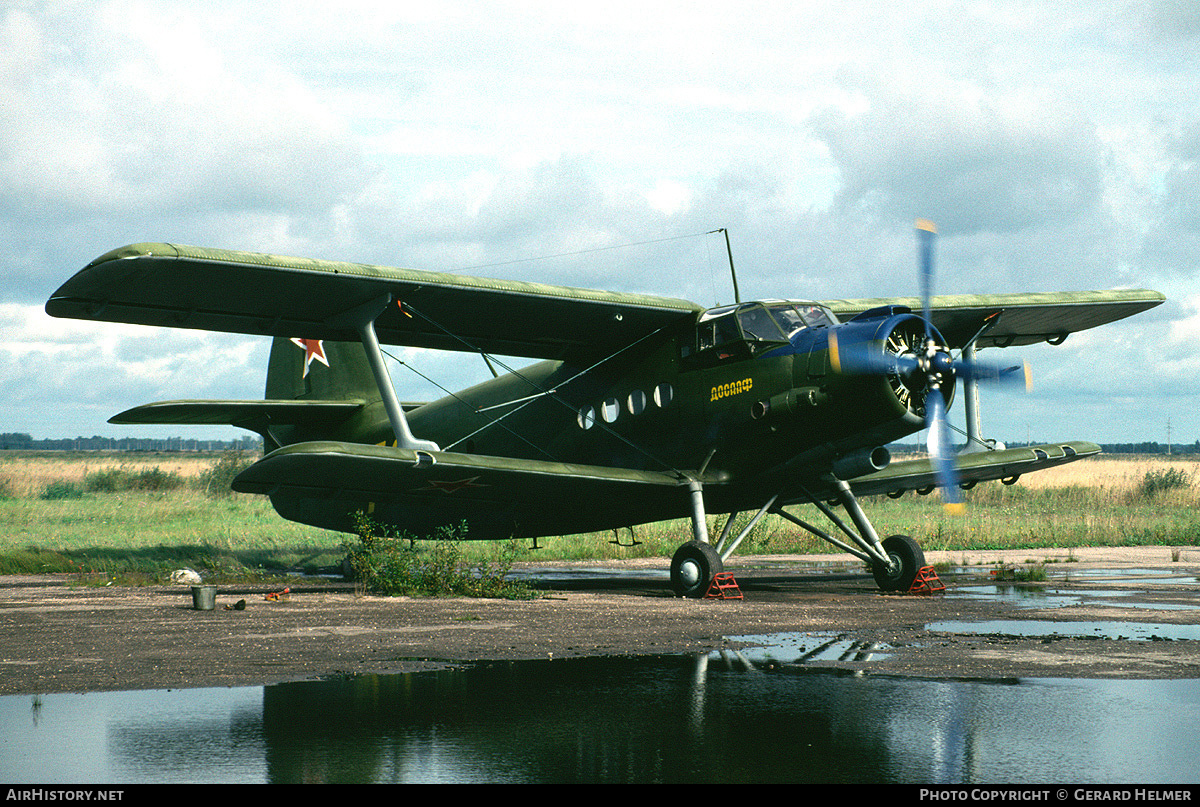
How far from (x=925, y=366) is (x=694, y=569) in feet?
12.2

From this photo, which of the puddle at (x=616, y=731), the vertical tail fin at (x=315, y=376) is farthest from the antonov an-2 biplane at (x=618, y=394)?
the puddle at (x=616, y=731)

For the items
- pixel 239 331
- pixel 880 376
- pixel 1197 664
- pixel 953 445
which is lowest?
pixel 1197 664

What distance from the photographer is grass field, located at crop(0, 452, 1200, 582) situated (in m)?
19.3

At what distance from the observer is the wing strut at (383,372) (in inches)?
531

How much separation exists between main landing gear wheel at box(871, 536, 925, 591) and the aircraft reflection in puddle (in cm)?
705

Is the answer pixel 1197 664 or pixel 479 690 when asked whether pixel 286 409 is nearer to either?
pixel 479 690

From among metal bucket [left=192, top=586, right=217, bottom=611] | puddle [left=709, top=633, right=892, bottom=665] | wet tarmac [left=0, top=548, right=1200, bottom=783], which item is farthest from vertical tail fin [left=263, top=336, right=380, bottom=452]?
puddle [left=709, top=633, right=892, bottom=665]

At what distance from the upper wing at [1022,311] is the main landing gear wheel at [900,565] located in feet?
12.1

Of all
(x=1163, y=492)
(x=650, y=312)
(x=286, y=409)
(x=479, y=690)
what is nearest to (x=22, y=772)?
(x=479, y=690)

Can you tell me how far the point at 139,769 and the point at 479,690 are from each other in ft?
8.03

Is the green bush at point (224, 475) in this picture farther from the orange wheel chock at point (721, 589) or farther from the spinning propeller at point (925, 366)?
the spinning propeller at point (925, 366)

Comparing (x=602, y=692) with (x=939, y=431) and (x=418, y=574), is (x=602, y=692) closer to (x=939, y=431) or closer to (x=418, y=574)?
(x=939, y=431)

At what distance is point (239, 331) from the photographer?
14.4 metres

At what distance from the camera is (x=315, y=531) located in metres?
30.6
